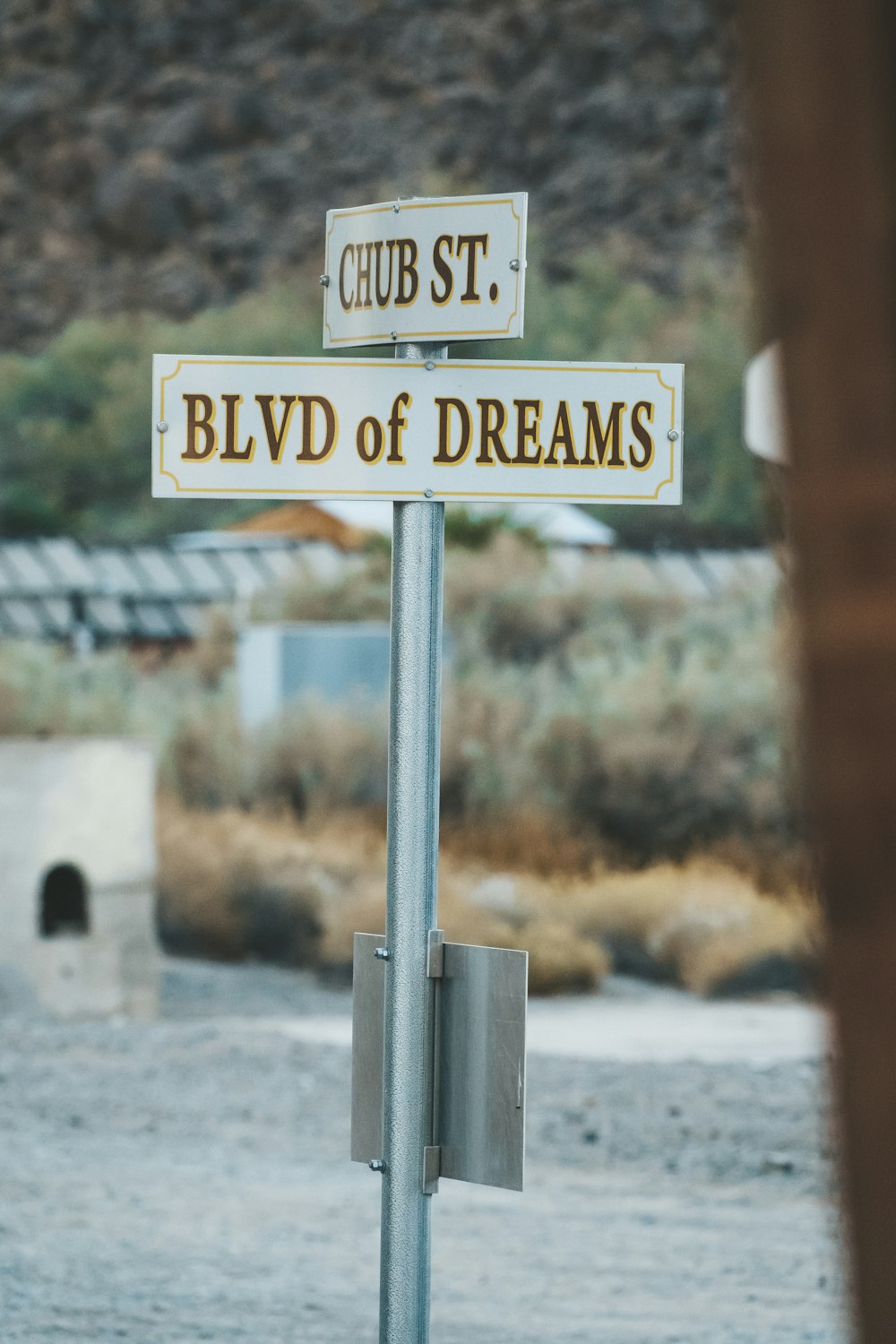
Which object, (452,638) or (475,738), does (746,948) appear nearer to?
(475,738)

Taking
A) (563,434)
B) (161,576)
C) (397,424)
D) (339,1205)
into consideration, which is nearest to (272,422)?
(397,424)

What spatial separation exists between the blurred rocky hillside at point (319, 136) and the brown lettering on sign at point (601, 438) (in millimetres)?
58848

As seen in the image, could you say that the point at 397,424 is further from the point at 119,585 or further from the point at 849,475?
the point at 119,585

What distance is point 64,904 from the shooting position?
39.7 feet

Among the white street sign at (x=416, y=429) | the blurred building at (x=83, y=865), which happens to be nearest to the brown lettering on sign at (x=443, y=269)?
the white street sign at (x=416, y=429)

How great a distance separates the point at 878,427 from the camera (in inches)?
36.1

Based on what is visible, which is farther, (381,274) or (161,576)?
(161,576)

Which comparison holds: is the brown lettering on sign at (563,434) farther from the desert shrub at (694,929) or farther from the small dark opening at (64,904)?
the desert shrub at (694,929)

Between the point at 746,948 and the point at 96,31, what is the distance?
2403 inches

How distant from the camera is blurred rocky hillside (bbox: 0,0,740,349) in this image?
6300cm

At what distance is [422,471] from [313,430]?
194 mm

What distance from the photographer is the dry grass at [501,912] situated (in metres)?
13.1

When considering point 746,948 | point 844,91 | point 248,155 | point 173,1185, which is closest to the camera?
point 844,91

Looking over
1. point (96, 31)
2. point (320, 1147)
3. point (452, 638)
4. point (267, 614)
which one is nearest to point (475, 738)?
point (452, 638)
